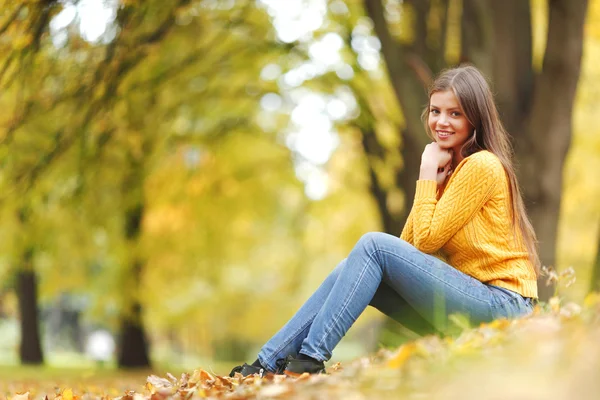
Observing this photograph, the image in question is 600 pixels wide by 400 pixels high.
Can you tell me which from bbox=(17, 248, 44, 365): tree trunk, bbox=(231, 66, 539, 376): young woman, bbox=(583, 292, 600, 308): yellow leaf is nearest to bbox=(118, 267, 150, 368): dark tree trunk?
bbox=(17, 248, 44, 365): tree trunk

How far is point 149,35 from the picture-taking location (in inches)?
305

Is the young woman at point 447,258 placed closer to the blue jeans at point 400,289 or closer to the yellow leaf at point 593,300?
the blue jeans at point 400,289

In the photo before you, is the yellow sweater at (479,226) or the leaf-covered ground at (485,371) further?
the yellow sweater at (479,226)

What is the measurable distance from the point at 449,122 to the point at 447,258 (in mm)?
681

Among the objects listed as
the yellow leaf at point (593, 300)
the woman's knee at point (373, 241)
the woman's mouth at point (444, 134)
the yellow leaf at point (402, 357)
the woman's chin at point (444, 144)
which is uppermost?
the woman's mouth at point (444, 134)

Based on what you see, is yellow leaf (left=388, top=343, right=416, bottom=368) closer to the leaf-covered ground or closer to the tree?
the leaf-covered ground

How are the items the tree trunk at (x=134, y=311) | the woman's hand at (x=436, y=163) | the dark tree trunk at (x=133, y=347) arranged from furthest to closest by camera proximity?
the dark tree trunk at (x=133, y=347), the tree trunk at (x=134, y=311), the woman's hand at (x=436, y=163)

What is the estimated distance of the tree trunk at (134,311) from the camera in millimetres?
11440

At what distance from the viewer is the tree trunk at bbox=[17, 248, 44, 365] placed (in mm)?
17047

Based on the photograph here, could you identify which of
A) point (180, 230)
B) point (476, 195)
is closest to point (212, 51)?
point (180, 230)

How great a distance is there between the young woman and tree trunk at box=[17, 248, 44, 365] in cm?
1493

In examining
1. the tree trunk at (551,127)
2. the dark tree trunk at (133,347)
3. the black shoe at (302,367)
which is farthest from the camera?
the dark tree trunk at (133,347)

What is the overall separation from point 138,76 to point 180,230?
4749mm

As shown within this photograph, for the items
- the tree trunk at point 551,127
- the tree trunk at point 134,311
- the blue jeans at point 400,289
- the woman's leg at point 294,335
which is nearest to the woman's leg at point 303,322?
the woman's leg at point 294,335
